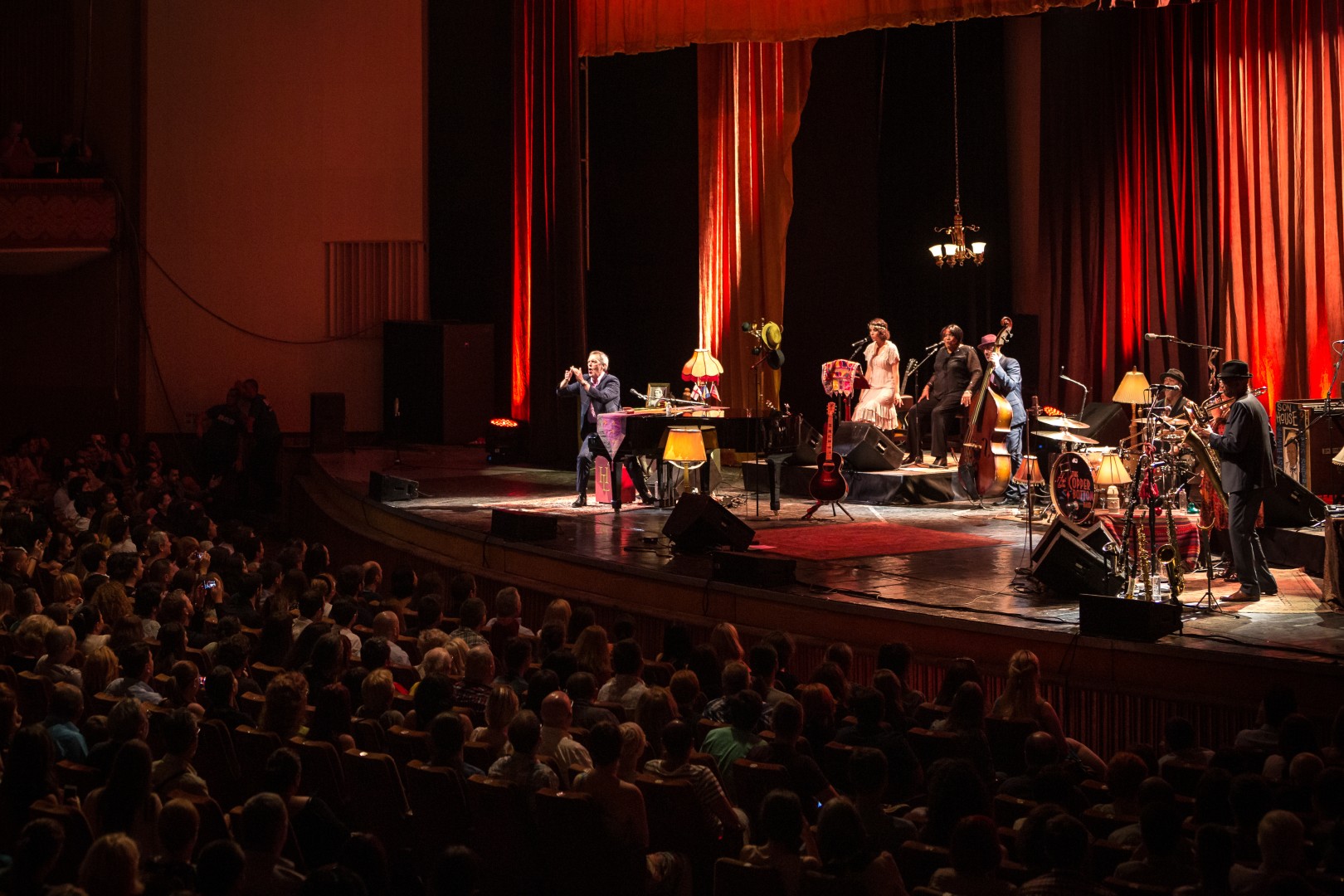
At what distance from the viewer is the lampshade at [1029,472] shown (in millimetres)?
9770

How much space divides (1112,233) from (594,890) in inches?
430

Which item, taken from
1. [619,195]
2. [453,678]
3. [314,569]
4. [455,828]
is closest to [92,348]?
[619,195]

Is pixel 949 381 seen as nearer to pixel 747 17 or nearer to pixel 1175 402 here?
pixel 1175 402

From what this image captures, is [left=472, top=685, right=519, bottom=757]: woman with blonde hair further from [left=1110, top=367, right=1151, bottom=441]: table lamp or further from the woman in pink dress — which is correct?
the woman in pink dress

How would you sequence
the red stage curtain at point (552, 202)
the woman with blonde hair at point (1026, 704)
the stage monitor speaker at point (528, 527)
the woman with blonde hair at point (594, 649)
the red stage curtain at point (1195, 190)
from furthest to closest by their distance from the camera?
1. the red stage curtain at point (552, 202)
2. the red stage curtain at point (1195, 190)
3. the stage monitor speaker at point (528, 527)
4. the woman with blonde hair at point (594, 649)
5. the woman with blonde hair at point (1026, 704)

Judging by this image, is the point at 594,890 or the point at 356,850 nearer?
the point at 356,850

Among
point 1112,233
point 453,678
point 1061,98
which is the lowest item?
point 453,678

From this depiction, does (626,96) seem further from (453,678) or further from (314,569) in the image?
(453,678)

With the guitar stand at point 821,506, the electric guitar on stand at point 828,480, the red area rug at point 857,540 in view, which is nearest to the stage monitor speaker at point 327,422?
the guitar stand at point 821,506

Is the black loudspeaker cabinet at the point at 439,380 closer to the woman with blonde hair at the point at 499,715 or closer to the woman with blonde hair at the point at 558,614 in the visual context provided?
the woman with blonde hair at the point at 558,614

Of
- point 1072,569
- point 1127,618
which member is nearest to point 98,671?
point 1127,618

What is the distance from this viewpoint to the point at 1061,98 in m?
13.9

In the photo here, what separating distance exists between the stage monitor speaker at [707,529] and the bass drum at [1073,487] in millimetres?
2100

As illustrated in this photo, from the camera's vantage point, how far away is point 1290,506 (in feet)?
26.9
